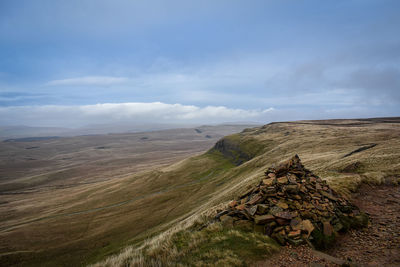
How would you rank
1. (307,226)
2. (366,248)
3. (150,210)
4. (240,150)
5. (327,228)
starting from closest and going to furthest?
1. (366,248)
2. (307,226)
3. (327,228)
4. (150,210)
5. (240,150)

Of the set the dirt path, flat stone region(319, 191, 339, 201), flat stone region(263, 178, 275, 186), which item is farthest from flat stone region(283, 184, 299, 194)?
the dirt path

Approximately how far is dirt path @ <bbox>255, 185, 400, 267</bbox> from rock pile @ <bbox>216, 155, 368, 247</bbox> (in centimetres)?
56

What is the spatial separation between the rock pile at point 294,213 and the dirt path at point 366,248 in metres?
0.56

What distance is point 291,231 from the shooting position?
10516mm

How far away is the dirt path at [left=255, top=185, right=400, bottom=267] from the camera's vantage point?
877cm

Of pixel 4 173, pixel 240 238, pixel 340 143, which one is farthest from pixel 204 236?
pixel 4 173

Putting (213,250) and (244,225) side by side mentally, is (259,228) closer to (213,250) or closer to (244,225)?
(244,225)

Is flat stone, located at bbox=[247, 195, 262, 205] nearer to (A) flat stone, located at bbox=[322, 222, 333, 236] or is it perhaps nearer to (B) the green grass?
(B) the green grass

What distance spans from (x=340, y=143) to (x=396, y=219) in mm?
57049

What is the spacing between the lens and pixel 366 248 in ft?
33.0

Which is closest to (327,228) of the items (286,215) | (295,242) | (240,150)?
(286,215)

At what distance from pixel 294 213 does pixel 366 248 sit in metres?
3.71

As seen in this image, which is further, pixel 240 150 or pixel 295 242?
pixel 240 150

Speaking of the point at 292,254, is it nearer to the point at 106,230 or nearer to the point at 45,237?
the point at 106,230
